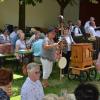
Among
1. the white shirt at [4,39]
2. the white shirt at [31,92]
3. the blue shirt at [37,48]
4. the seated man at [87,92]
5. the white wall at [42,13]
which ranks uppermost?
the white wall at [42,13]

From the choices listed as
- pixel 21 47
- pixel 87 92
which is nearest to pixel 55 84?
pixel 21 47

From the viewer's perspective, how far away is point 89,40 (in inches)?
585

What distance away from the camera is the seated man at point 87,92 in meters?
3.93

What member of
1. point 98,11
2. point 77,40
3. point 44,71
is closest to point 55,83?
point 44,71

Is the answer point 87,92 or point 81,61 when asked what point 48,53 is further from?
point 87,92

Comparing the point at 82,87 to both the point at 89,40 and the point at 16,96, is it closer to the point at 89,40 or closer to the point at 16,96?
the point at 16,96

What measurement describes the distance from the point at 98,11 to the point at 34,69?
771 inches

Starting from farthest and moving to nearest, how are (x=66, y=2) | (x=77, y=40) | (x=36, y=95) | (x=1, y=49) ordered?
(x=66, y=2) < (x=77, y=40) < (x=1, y=49) < (x=36, y=95)

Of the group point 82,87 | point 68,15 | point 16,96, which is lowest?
point 16,96

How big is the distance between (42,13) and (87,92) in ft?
76.9

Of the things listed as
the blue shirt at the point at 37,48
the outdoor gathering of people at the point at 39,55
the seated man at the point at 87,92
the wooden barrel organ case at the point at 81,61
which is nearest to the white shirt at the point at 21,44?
the outdoor gathering of people at the point at 39,55

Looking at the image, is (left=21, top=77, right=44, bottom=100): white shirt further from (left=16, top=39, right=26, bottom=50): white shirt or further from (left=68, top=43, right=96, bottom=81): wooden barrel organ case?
(left=16, top=39, right=26, bottom=50): white shirt

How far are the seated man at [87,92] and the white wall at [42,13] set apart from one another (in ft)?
73.2

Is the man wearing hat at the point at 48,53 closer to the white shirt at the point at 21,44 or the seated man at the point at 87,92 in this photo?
the white shirt at the point at 21,44
